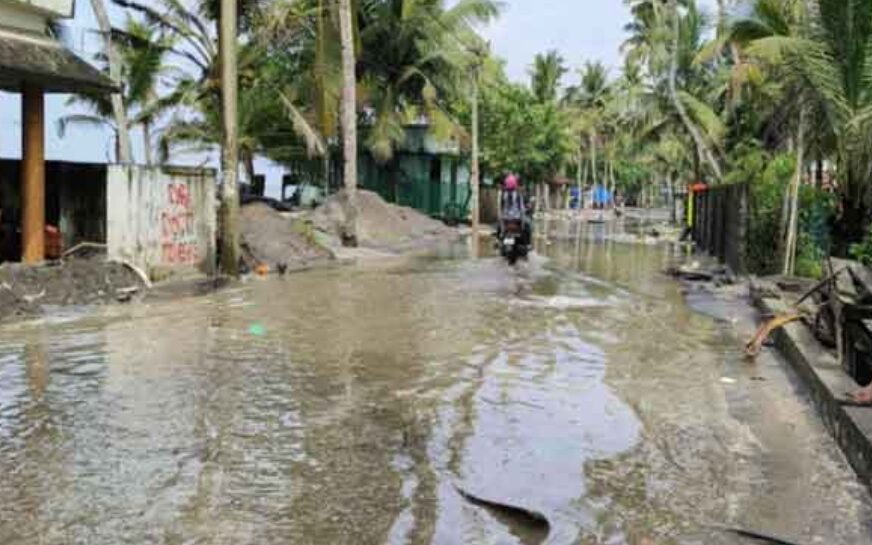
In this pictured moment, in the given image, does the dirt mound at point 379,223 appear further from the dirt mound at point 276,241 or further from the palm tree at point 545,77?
the palm tree at point 545,77

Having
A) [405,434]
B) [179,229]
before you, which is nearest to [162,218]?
[179,229]

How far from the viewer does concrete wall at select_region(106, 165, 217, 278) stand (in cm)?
1691

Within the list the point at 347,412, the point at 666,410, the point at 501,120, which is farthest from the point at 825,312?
the point at 501,120

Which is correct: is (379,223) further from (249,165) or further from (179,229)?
(179,229)

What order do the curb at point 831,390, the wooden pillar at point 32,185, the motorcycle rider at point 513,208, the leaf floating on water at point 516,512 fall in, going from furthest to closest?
the motorcycle rider at point 513,208 < the wooden pillar at point 32,185 < the curb at point 831,390 < the leaf floating on water at point 516,512

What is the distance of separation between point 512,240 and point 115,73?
12.0m

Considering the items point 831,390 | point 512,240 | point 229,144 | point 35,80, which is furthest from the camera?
point 512,240

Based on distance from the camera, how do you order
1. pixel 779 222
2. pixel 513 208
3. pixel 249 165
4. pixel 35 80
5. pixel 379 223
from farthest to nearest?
1. pixel 249 165
2. pixel 379 223
3. pixel 513 208
4. pixel 779 222
5. pixel 35 80

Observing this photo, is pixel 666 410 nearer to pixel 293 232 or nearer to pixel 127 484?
pixel 127 484

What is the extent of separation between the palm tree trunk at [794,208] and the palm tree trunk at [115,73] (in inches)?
684

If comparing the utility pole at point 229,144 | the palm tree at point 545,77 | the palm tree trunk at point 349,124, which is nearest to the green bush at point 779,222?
the utility pole at point 229,144

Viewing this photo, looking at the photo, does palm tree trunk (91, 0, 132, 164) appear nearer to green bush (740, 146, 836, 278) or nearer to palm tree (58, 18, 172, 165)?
palm tree (58, 18, 172, 165)

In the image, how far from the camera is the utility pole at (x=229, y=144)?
1867 centimetres

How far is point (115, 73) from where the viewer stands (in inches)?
1093
